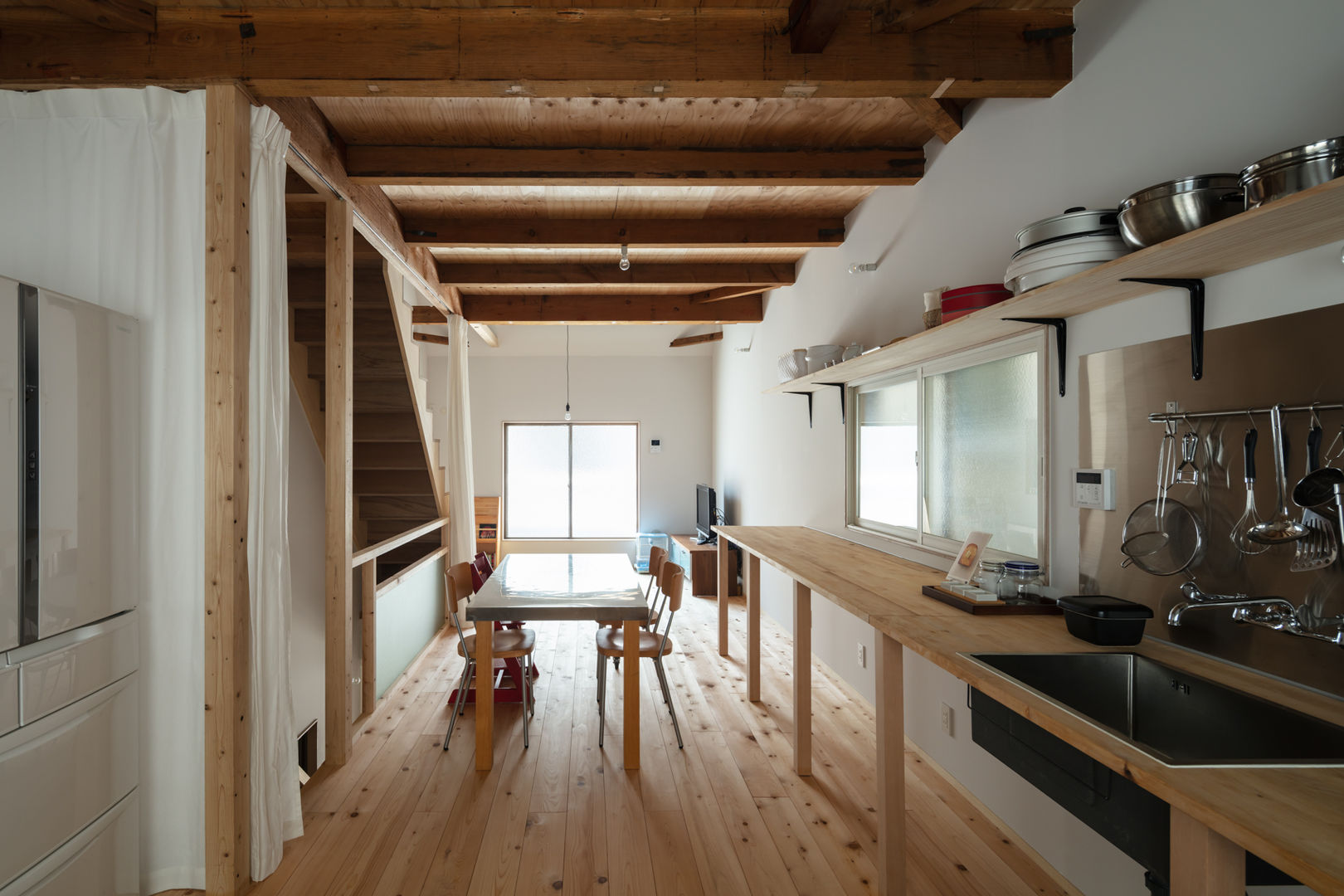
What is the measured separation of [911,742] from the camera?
3.43 m

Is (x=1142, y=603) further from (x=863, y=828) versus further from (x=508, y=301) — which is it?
(x=508, y=301)

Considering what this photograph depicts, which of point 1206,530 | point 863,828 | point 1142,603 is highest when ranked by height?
point 1206,530

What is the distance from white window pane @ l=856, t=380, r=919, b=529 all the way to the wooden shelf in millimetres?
1040

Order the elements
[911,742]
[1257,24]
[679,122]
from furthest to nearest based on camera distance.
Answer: [911,742], [679,122], [1257,24]

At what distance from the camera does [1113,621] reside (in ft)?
5.86

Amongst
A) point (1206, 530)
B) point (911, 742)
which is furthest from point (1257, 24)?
point (911, 742)

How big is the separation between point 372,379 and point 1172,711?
4.60 meters

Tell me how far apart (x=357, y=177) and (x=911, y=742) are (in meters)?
3.81

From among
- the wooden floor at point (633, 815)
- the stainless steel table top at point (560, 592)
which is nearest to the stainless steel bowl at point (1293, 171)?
the wooden floor at point (633, 815)

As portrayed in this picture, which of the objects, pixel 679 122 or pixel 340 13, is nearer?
pixel 340 13

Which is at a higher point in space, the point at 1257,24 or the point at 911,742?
the point at 1257,24

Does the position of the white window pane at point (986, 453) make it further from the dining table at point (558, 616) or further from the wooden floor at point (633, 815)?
the dining table at point (558, 616)

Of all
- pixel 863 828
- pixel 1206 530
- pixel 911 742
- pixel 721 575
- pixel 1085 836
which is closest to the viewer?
pixel 1206 530

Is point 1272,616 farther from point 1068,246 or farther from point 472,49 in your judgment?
point 472,49
